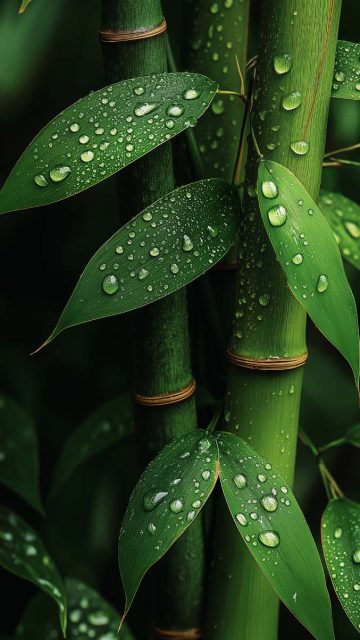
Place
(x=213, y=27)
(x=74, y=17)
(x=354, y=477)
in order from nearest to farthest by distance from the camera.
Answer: (x=213, y=27) < (x=74, y=17) < (x=354, y=477)

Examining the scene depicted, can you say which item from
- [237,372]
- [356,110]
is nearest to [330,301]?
[237,372]

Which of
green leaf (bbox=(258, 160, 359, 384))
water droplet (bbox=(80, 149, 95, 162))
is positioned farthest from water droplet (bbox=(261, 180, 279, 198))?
water droplet (bbox=(80, 149, 95, 162))

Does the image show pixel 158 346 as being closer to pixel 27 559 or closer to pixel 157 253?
pixel 157 253

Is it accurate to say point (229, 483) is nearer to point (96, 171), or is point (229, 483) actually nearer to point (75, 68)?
point (96, 171)

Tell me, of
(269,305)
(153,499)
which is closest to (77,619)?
(153,499)

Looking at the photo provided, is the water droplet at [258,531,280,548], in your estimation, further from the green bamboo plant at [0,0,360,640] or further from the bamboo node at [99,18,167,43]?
the bamboo node at [99,18,167,43]

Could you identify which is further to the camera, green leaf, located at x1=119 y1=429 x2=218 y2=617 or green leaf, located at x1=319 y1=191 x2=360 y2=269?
green leaf, located at x1=319 y1=191 x2=360 y2=269
